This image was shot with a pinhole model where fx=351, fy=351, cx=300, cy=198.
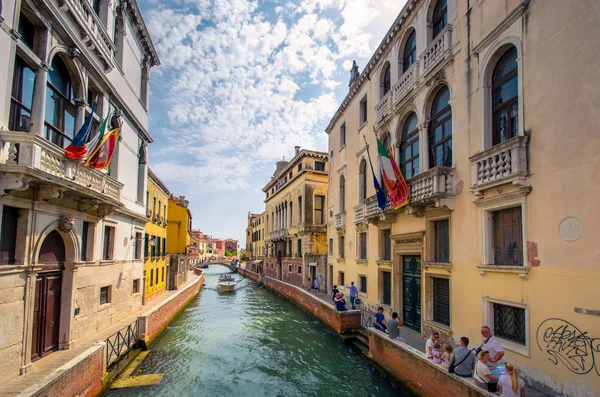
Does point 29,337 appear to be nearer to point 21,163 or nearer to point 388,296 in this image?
point 21,163

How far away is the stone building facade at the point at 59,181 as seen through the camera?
646 cm

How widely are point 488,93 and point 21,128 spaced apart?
10.3 meters

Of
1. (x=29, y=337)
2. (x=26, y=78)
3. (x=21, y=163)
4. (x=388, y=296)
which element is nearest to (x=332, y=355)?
(x=388, y=296)

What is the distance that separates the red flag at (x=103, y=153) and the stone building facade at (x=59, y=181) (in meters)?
0.22

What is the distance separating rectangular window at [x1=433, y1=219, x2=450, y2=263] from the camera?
396 inches

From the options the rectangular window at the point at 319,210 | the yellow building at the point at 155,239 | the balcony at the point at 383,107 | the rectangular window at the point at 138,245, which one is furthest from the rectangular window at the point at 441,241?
the rectangular window at the point at 319,210

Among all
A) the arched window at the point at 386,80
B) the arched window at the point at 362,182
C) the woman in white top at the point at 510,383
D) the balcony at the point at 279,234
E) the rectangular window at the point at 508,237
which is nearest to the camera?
the woman in white top at the point at 510,383

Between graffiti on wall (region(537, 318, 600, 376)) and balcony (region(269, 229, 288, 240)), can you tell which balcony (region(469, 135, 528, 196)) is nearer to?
graffiti on wall (region(537, 318, 600, 376))

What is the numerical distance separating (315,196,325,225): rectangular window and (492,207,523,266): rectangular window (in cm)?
2225

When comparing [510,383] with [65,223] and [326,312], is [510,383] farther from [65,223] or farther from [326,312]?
[326,312]

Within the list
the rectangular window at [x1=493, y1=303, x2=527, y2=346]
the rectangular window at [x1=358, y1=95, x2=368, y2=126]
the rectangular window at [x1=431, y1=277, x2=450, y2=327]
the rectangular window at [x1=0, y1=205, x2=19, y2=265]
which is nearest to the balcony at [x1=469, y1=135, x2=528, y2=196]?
the rectangular window at [x1=493, y1=303, x2=527, y2=346]

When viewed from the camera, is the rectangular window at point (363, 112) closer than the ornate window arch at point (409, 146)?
No

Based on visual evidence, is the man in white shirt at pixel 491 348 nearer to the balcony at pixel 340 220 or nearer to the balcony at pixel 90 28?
the balcony at pixel 90 28

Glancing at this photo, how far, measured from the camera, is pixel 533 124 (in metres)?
6.86
